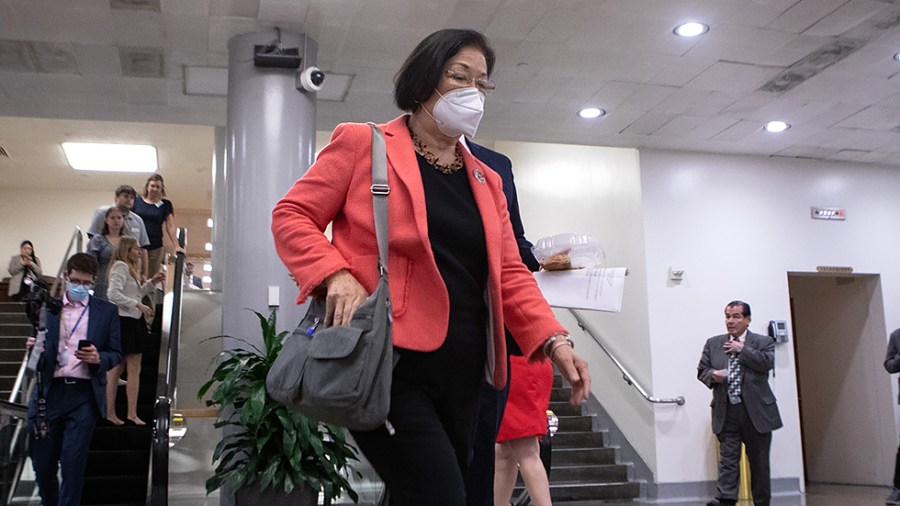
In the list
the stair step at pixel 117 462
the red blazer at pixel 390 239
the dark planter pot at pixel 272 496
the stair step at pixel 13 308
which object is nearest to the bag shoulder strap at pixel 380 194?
the red blazer at pixel 390 239

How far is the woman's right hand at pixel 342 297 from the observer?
5.05ft

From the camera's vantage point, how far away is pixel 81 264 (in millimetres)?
5586

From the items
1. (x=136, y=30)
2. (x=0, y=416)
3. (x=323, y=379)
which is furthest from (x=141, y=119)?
(x=323, y=379)

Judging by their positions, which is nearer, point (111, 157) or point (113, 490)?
point (113, 490)

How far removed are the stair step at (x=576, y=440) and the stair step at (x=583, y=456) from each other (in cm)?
24

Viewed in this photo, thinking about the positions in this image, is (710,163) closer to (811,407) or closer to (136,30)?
(811,407)

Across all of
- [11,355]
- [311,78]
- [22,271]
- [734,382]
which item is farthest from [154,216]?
[734,382]

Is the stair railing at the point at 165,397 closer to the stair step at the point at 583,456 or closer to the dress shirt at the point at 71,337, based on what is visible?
the dress shirt at the point at 71,337

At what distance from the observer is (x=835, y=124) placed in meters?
8.84

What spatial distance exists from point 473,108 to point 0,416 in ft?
14.9

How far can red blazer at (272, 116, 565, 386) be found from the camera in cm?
162

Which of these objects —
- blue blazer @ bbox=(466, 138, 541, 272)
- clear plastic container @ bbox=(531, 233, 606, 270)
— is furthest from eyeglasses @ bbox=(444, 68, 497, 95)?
clear plastic container @ bbox=(531, 233, 606, 270)

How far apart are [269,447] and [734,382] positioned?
13.4 ft

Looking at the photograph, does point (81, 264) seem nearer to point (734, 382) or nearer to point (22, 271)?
point (734, 382)
